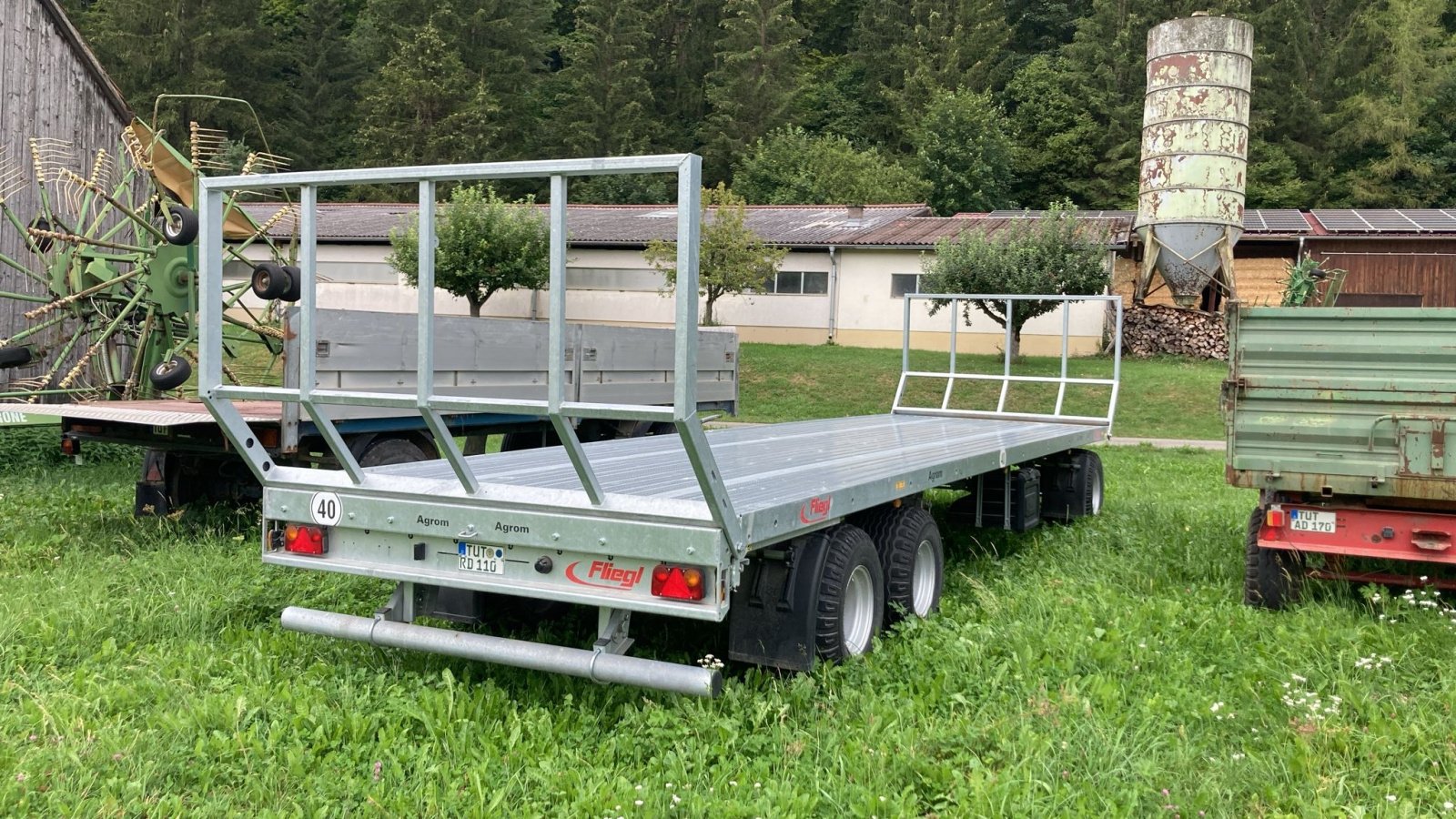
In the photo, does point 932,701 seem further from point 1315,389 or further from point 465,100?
point 465,100

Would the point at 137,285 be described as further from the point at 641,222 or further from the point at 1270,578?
the point at 641,222

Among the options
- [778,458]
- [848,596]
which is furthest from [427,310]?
[778,458]

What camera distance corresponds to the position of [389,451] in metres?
8.02

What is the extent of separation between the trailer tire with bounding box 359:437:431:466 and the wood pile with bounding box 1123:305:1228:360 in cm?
2269

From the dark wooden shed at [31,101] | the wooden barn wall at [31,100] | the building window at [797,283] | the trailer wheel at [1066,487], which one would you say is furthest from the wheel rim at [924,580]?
the building window at [797,283]

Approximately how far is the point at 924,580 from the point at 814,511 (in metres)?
1.63

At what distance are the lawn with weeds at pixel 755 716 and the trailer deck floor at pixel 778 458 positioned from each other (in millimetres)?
798

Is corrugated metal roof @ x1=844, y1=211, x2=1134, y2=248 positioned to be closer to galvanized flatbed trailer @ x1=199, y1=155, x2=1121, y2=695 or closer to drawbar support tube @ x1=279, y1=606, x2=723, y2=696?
galvanized flatbed trailer @ x1=199, y1=155, x2=1121, y2=695

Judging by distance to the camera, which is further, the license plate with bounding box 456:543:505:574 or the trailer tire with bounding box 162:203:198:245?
the trailer tire with bounding box 162:203:198:245

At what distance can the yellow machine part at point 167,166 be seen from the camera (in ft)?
31.9

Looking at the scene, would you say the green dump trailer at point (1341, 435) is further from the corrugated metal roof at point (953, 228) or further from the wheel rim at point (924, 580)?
the corrugated metal roof at point (953, 228)

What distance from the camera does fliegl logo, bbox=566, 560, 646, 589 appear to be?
12.7ft

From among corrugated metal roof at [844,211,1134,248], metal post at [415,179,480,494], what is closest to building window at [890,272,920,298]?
corrugated metal roof at [844,211,1134,248]

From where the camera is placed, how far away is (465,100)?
1868 inches
